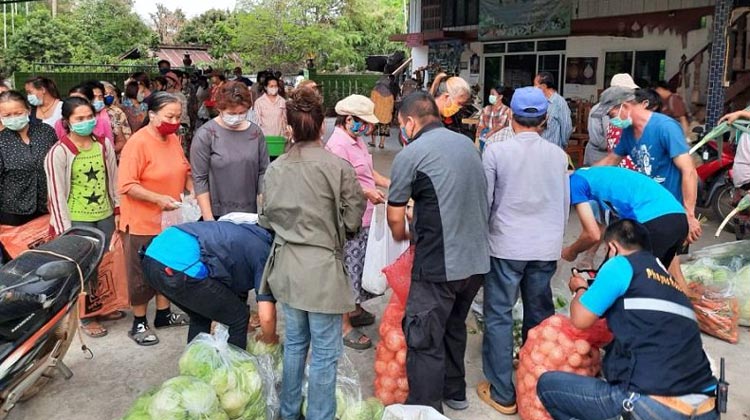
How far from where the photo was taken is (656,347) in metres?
2.49

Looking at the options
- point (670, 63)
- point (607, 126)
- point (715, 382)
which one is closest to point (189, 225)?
point (715, 382)

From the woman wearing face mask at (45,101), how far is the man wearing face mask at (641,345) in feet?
15.1

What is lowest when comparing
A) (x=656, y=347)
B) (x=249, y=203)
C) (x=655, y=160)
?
(x=656, y=347)

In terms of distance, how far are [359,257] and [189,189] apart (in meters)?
1.24

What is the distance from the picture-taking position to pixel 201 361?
285cm

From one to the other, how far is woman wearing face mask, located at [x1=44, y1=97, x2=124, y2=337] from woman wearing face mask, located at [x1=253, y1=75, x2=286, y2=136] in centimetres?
300

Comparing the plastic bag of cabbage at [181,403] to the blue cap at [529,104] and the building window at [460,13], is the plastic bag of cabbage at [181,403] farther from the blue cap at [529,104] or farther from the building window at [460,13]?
the building window at [460,13]

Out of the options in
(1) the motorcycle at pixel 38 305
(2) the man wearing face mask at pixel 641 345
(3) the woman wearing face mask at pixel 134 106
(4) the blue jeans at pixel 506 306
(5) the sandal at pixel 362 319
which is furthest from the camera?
(3) the woman wearing face mask at pixel 134 106

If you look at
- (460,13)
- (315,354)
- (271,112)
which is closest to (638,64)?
(460,13)

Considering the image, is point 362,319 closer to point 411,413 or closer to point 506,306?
point 506,306

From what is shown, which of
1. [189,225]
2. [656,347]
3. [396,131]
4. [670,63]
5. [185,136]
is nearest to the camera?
[656,347]

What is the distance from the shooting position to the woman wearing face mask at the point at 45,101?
545cm

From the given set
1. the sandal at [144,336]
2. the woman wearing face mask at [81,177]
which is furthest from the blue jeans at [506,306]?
the woman wearing face mask at [81,177]

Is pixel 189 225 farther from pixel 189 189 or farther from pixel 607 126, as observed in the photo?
pixel 607 126
